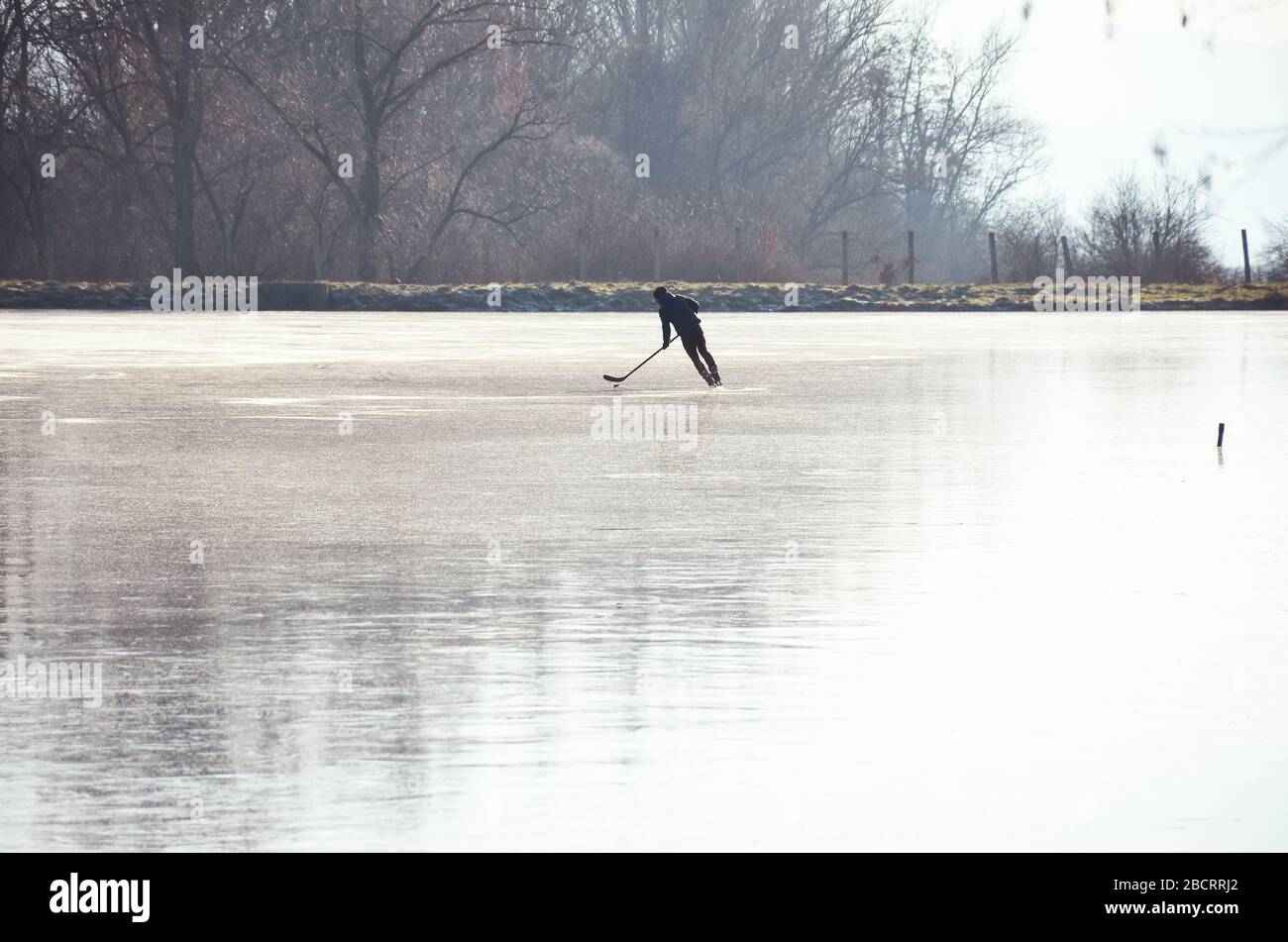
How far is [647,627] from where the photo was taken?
28.8ft

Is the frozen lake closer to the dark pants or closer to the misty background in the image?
the dark pants

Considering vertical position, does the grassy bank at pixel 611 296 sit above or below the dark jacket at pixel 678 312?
above

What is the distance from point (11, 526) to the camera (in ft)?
39.2

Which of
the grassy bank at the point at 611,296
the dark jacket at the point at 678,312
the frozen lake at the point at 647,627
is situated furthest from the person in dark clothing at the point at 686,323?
the grassy bank at the point at 611,296

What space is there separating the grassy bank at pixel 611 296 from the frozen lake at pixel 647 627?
28155 mm

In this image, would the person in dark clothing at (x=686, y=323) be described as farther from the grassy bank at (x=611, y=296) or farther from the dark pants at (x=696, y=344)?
the grassy bank at (x=611, y=296)

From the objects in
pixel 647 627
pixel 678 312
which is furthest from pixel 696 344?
pixel 647 627

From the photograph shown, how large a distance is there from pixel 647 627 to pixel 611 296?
4124cm

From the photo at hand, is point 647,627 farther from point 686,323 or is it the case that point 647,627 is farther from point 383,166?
point 383,166

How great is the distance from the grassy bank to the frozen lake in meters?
28.2

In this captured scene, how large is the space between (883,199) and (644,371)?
68.4 m

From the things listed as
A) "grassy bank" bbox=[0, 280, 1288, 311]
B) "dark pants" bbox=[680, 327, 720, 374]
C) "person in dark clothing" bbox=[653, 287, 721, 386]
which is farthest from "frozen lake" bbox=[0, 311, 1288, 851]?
"grassy bank" bbox=[0, 280, 1288, 311]

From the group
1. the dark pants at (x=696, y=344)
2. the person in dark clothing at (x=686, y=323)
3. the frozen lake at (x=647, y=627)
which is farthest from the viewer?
the dark pants at (x=696, y=344)

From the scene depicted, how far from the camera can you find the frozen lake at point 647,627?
6.04m
